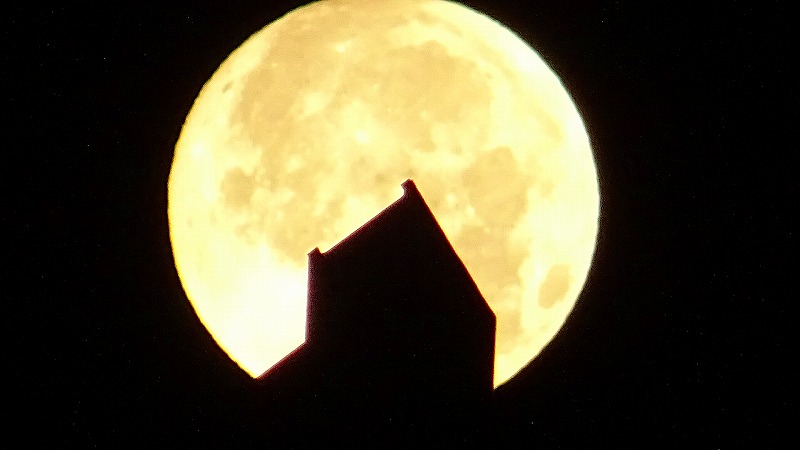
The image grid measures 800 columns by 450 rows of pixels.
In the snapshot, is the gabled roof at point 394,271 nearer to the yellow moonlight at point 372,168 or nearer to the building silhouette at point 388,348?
the building silhouette at point 388,348

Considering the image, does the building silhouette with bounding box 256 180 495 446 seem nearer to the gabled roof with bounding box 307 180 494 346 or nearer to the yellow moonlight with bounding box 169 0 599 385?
the gabled roof with bounding box 307 180 494 346

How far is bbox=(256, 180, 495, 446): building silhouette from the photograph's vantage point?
3492 mm

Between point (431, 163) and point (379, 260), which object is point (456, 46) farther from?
point (379, 260)

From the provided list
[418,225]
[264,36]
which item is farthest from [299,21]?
[418,225]

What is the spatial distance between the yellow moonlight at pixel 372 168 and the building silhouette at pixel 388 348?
5.22 ft

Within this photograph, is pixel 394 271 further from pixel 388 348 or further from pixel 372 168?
pixel 372 168

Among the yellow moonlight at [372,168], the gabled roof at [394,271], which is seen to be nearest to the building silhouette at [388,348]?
the gabled roof at [394,271]

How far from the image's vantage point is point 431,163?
5.23 m

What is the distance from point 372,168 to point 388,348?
1.92 metres

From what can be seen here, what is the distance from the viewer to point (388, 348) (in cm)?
356

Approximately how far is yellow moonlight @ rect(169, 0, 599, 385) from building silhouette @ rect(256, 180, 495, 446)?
5.22 feet

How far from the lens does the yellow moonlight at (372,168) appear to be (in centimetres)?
521

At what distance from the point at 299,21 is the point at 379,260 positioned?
307 centimetres

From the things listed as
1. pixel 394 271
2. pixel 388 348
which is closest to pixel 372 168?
pixel 394 271
